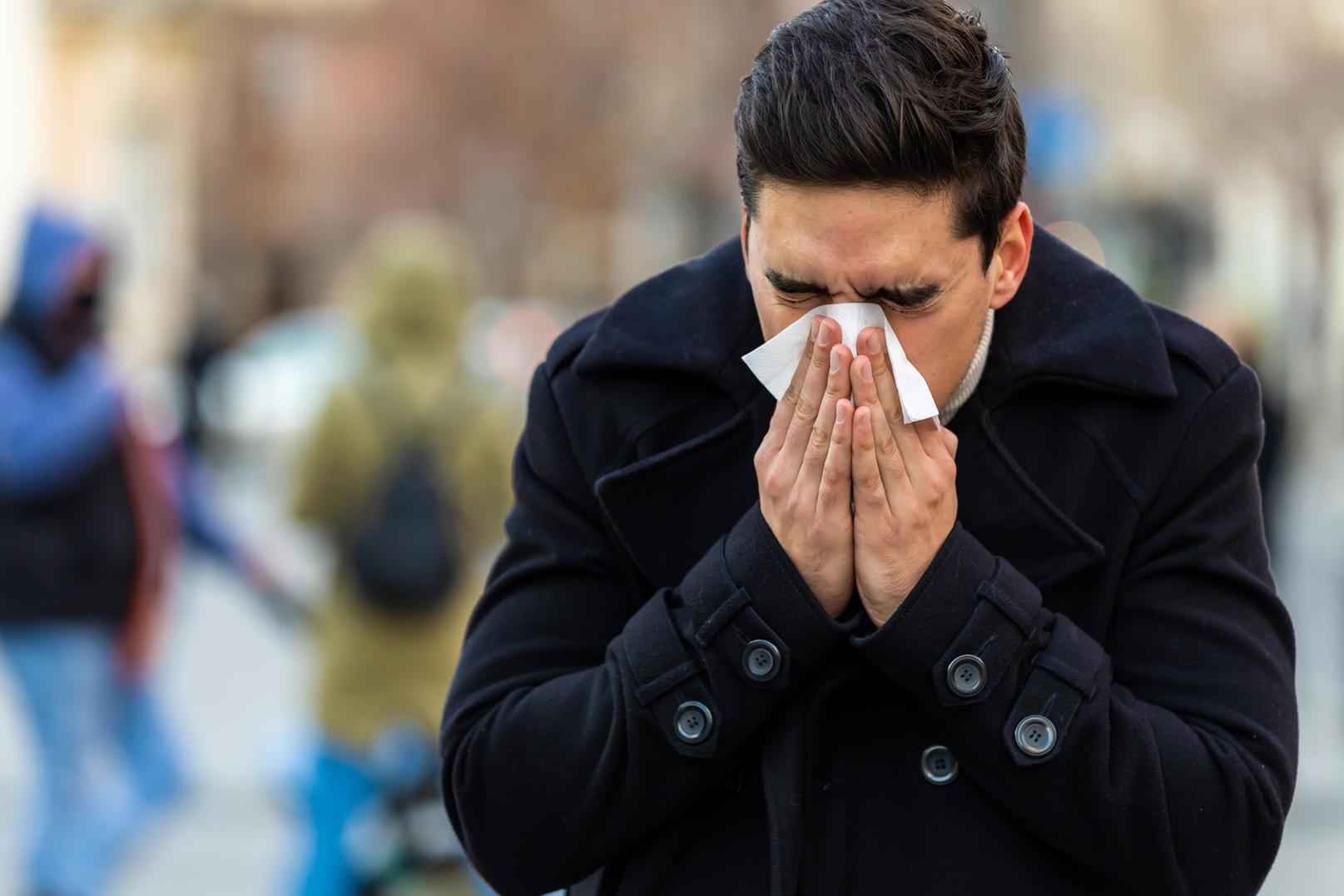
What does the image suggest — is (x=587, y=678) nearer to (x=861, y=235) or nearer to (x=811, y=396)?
(x=811, y=396)

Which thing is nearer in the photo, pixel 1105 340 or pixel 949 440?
pixel 949 440

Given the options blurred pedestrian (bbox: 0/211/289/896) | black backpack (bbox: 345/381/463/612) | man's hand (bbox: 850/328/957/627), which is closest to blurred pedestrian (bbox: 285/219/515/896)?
black backpack (bbox: 345/381/463/612)

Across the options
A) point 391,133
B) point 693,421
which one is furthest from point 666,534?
point 391,133

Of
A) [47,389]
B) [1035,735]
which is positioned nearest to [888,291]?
[1035,735]

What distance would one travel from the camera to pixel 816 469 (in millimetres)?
2094

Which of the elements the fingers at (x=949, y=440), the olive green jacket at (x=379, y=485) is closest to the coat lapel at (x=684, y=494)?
the fingers at (x=949, y=440)

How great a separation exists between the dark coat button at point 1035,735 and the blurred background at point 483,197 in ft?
13.0

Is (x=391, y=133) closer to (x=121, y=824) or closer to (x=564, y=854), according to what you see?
(x=121, y=824)

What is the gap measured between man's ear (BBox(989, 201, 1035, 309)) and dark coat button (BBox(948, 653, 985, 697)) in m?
0.44

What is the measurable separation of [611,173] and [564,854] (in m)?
31.6

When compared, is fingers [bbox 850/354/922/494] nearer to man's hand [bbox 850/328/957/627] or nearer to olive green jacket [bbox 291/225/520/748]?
man's hand [bbox 850/328/957/627]

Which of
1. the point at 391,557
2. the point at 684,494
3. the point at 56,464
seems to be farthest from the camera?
the point at 56,464

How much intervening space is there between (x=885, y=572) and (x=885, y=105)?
0.51 metres

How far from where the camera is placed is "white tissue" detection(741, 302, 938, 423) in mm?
2086
